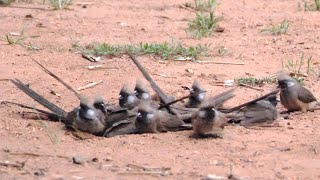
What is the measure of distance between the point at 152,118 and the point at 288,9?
541 cm

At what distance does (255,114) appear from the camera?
324 inches

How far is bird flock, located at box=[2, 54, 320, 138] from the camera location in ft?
25.9

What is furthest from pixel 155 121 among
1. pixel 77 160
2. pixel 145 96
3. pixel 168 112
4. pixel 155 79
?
pixel 155 79

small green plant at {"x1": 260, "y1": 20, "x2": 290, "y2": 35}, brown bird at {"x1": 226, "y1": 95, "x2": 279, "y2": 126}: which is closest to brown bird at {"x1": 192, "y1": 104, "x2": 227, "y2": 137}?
brown bird at {"x1": 226, "y1": 95, "x2": 279, "y2": 126}

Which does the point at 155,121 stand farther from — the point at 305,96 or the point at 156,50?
the point at 156,50

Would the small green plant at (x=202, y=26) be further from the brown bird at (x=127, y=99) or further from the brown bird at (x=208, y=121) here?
the brown bird at (x=208, y=121)

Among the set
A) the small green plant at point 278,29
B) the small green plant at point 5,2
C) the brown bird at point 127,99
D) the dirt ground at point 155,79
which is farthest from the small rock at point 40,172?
the small green plant at point 5,2

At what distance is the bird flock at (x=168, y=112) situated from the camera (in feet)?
25.9

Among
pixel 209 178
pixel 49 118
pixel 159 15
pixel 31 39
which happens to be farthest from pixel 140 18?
pixel 209 178

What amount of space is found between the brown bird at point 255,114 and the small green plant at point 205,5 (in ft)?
14.3

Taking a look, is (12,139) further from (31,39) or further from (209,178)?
(31,39)

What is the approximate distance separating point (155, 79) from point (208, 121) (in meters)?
2.11

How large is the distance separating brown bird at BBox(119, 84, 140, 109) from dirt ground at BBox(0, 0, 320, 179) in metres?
0.57

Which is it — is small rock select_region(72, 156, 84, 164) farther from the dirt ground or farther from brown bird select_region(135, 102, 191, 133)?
brown bird select_region(135, 102, 191, 133)
